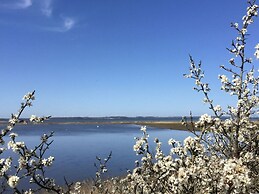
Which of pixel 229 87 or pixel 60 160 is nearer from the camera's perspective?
pixel 229 87

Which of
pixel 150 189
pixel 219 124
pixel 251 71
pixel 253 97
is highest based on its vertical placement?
pixel 251 71

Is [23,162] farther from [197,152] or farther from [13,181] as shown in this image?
[197,152]

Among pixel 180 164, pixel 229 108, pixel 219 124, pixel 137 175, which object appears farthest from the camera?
pixel 229 108

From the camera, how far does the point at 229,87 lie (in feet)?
20.3

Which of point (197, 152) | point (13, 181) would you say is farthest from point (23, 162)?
point (197, 152)

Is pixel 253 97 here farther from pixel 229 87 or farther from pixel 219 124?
pixel 219 124

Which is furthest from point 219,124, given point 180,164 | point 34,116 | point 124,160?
point 124,160

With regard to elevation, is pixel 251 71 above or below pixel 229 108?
above

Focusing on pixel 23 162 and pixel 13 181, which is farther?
pixel 23 162

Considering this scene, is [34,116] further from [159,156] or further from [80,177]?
[80,177]

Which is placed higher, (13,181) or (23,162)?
(23,162)

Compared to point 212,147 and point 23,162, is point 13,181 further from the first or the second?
point 212,147

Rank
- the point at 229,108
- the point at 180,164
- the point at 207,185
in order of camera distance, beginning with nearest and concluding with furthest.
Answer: the point at 180,164 → the point at 207,185 → the point at 229,108

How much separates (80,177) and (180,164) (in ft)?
Answer: 66.4
